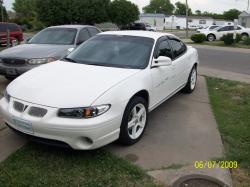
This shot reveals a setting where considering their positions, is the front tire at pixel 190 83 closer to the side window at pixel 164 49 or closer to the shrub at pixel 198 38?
the side window at pixel 164 49

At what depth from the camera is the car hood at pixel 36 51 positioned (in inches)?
280

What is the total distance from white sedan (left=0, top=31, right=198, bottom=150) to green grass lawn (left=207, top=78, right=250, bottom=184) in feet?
3.75

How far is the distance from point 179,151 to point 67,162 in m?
1.53

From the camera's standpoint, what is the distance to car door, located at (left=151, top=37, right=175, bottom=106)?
4855 millimetres

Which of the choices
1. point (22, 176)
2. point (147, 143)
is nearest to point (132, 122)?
point (147, 143)

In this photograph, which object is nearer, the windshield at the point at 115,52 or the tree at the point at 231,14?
the windshield at the point at 115,52

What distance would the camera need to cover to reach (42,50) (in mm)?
7465

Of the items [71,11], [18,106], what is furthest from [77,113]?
[71,11]

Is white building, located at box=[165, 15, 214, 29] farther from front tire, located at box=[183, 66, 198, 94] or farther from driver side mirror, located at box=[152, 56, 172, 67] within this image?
driver side mirror, located at box=[152, 56, 172, 67]

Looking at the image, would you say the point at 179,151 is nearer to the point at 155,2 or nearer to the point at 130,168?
the point at 130,168

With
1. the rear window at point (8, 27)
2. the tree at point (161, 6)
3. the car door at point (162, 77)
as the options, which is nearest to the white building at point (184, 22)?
the tree at point (161, 6)

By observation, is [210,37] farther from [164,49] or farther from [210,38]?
[164,49]
